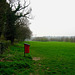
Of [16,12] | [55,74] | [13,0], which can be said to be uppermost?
[13,0]

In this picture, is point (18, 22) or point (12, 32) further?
point (18, 22)

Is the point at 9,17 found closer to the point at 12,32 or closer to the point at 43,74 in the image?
the point at 12,32

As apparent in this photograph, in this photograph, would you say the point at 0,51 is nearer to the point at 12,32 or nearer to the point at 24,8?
the point at 12,32

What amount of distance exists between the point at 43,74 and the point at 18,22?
1710 centimetres

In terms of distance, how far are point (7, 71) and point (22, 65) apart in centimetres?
112

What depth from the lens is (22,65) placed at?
16.5 ft

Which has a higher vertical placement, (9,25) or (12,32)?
(9,25)

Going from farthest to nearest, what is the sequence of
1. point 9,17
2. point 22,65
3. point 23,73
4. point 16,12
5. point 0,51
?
point 16,12 < point 9,17 < point 0,51 < point 22,65 < point 23,73

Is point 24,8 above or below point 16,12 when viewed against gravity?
above

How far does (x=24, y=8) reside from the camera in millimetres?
19469

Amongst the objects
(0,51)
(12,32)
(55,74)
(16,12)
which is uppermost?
(16,12)

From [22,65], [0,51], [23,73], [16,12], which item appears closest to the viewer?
[23,73]

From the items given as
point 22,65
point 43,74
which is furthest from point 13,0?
point 43,74

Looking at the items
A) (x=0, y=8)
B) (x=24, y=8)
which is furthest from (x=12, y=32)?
(x=0, y=8)
